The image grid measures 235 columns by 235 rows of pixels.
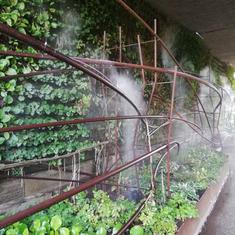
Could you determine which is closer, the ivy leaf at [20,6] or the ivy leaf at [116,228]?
the ivy leaf at [116,228]

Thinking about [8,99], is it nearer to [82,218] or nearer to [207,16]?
[82,218]

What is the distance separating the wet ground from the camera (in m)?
2.52

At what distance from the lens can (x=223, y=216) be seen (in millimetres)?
Answer: 2838

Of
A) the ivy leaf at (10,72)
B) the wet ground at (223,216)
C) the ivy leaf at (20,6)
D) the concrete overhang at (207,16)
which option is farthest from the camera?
the concrete overhang at (207,16)

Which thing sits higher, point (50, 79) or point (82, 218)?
point (50, 79)

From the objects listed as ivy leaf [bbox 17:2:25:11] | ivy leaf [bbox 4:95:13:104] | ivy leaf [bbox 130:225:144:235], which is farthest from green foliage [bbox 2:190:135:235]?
ivy leaf [bbox 17:2:25:11]

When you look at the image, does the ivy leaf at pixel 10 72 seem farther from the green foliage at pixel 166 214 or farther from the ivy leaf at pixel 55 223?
the green foliage at pixel 166 214

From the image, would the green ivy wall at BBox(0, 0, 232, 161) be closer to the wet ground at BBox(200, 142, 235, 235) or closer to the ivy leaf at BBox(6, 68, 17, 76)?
the ivy leaf at BBox(6, 68, 17, 76)

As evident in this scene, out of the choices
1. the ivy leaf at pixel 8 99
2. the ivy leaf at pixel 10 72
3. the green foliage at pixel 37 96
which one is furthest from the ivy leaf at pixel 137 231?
the ivy leaf at pixel 10 72

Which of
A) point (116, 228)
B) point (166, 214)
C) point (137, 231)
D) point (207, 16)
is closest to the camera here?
point (137, 231)

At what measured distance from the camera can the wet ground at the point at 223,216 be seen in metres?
2.52

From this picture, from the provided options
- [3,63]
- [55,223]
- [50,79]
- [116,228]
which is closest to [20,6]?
[3,63]

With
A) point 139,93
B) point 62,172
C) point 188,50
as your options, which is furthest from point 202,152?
point 188,50

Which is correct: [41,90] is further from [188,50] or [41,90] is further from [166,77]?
[188,50]
